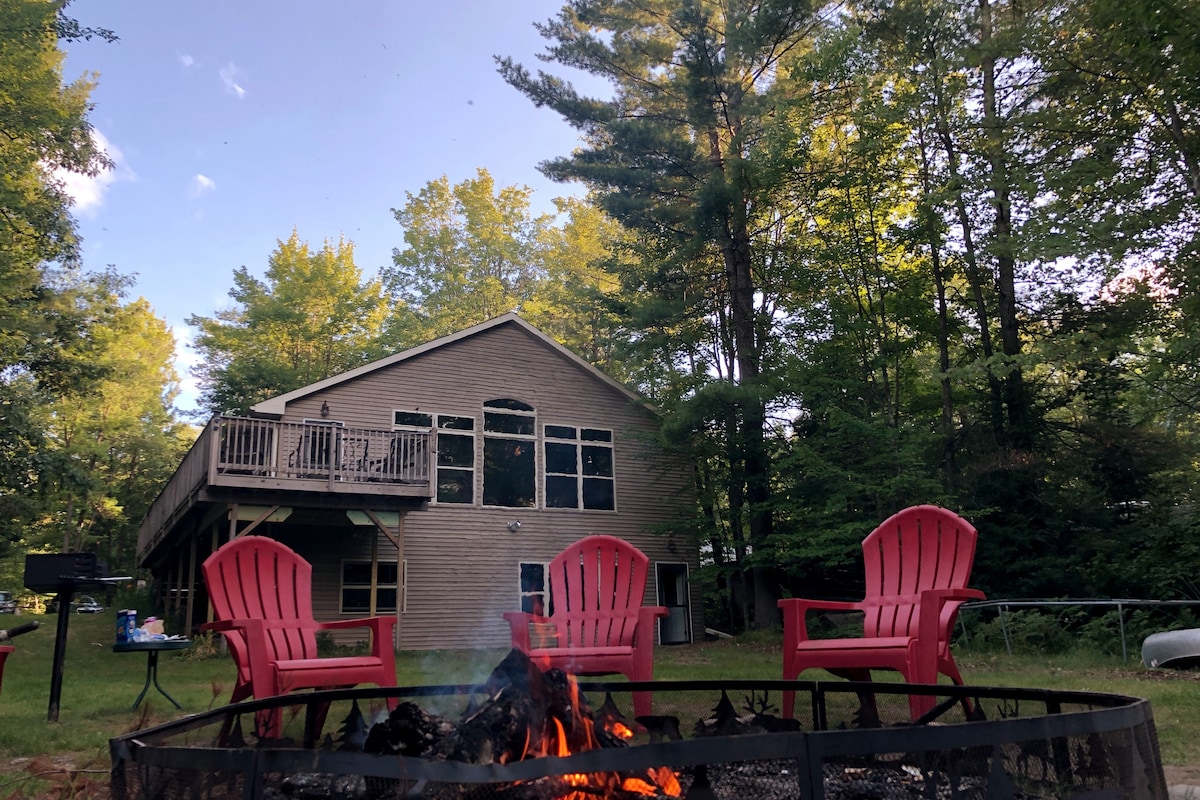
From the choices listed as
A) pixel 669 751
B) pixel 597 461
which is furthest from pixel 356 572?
pixel 669 751

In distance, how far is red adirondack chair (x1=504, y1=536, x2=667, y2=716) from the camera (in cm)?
361

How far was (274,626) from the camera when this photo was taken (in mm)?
3766

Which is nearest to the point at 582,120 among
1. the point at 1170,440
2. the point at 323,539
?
the point at 323,539

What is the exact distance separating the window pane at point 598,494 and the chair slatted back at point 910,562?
9.80 m

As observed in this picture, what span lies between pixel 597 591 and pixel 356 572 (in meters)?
8.92

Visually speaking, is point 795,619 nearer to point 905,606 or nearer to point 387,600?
point 905,606

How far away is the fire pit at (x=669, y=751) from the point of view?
1363mm

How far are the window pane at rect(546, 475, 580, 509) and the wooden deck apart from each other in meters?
2.65

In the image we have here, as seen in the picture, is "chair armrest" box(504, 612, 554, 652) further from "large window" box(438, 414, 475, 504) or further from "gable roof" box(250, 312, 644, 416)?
"large window" box(438, 414, 475, 504)

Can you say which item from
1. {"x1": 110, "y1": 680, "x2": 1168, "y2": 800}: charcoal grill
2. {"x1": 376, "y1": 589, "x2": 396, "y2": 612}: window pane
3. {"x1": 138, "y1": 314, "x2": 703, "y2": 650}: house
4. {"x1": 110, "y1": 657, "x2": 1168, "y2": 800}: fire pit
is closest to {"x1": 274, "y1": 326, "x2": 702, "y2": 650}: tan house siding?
{"x1": 138, "y1": 314, "x2": 703, "y2": 650}: house

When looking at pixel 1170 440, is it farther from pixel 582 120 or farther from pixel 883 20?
pixel 582 120

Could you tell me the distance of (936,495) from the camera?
11461 mm

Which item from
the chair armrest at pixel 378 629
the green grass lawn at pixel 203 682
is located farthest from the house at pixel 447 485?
the chair armrest at pixel 378 629

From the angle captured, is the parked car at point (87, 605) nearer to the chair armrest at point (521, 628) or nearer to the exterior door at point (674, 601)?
the exterior door at point (674, 601)
